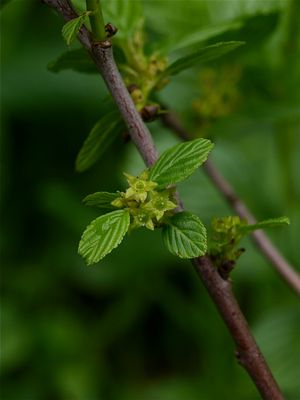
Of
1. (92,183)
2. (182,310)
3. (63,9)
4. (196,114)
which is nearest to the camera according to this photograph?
(63,9)

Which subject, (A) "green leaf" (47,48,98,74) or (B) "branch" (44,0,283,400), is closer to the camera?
(B) "branch" (44,0,283,400)

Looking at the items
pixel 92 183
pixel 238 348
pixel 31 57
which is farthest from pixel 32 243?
pixel 238 348

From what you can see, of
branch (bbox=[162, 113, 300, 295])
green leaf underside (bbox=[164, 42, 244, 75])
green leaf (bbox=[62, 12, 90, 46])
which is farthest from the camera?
branch (bbox=[162, 113, 300, 295])

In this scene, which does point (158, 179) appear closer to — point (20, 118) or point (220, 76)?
point (220, 76)

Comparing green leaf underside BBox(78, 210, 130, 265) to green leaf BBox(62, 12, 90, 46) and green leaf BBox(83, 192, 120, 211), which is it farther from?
green leaf BBox(62, 12, 90, 46)

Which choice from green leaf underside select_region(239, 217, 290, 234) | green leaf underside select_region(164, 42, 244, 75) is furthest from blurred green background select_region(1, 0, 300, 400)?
green leaf underside select_region(239, 217, 290, 234)

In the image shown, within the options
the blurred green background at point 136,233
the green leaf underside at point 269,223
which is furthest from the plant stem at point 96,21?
the blurred green background at point 136,233
